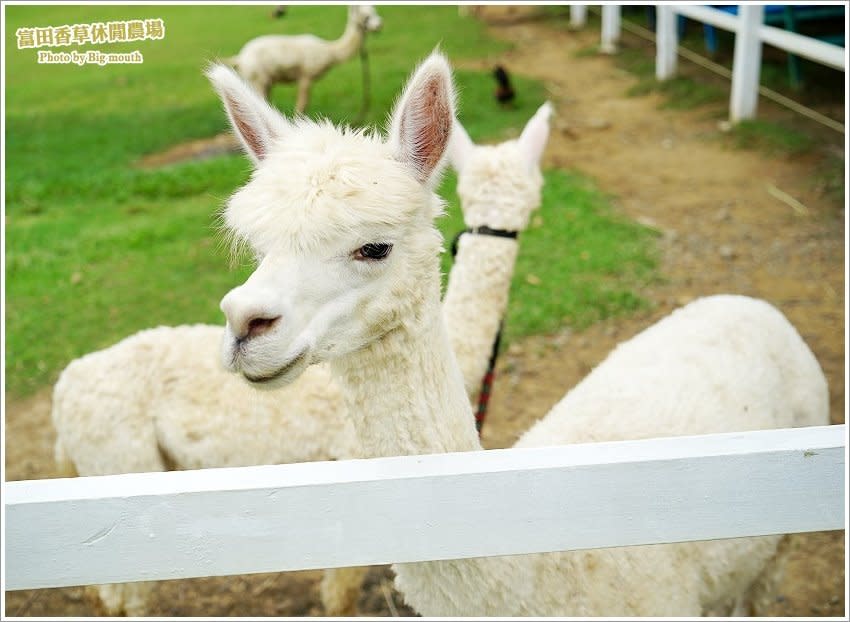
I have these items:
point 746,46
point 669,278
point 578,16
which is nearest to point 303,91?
point 746,46

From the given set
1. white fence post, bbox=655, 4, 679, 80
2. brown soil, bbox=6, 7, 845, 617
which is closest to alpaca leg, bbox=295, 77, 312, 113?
brown soil, bbox=6, 7, 845, 617

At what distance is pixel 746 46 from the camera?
26.0 ft

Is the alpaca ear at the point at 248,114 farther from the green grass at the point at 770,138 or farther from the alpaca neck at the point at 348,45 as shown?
the alpaca neck at the point at 348,45

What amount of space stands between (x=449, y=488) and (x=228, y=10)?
15.8 metres

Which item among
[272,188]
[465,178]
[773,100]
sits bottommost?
[773,100]

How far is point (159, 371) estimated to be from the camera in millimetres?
3105

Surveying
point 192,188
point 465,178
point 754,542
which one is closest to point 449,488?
point 754,542

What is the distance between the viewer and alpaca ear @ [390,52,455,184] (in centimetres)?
167

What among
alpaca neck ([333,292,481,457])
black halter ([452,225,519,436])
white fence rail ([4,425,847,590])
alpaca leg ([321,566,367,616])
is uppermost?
white fence rail ([4,425,847,590])

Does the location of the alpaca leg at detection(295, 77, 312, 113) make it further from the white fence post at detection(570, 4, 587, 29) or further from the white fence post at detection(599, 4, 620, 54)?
the white fence post at detection(570, 4, 587, 29)

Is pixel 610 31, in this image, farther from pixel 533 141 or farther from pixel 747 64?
pixel 533 141

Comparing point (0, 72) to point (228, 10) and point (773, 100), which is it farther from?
point (228, 10)

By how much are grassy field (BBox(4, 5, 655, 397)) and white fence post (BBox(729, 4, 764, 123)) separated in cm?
202

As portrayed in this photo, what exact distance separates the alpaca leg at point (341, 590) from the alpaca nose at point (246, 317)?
176cm
